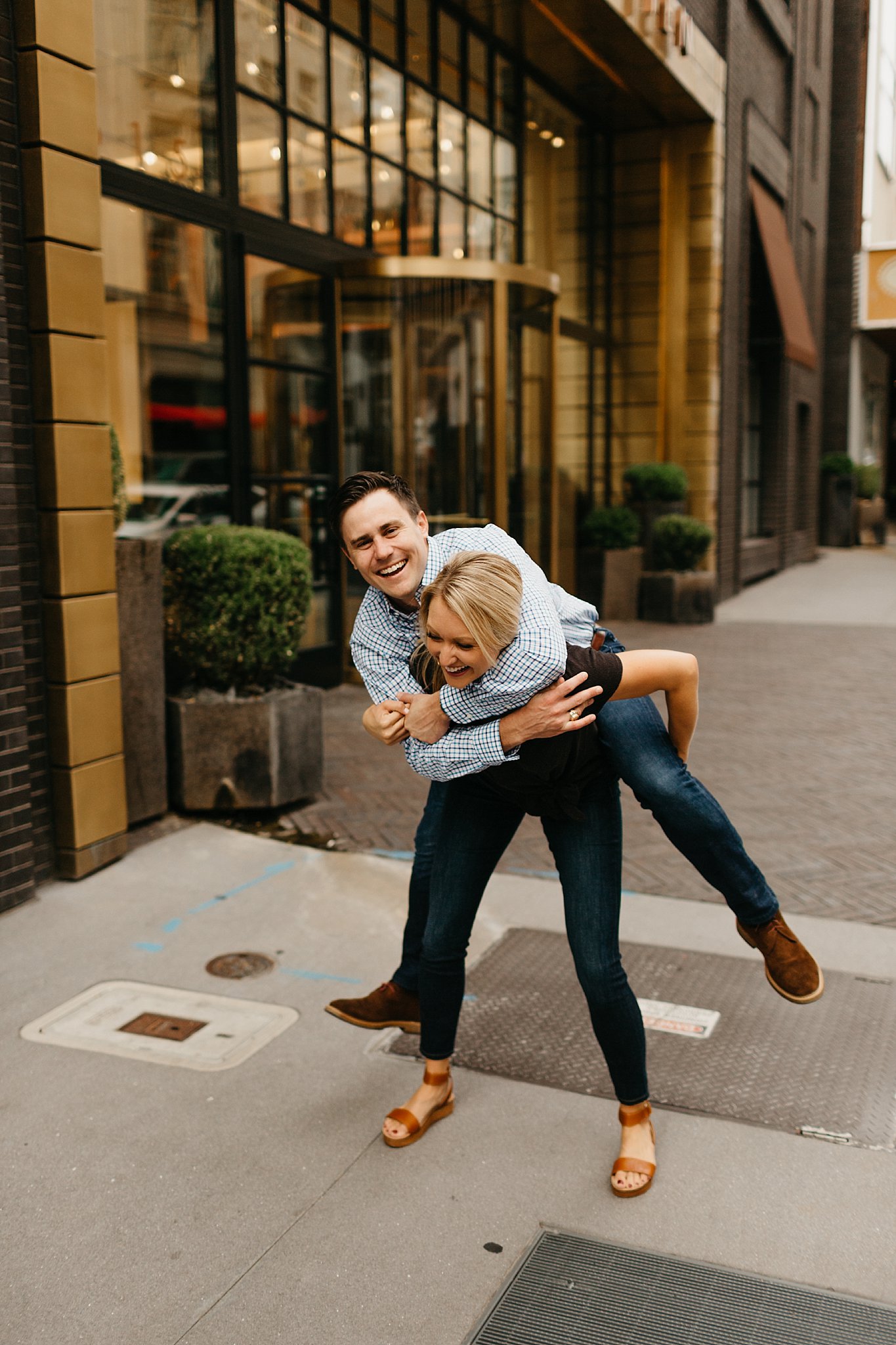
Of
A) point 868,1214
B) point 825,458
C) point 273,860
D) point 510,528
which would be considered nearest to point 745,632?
point 510,528

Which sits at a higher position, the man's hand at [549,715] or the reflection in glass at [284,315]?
the reflection in glass at [284,315]

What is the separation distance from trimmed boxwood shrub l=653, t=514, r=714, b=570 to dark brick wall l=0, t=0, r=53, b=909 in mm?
9702

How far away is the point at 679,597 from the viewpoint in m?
13.3

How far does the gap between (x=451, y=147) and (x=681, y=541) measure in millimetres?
4876

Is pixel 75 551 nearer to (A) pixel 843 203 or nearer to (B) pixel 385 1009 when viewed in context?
(B) pixel 385 1009

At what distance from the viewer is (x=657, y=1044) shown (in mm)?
3611

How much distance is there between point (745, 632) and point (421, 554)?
1058cm

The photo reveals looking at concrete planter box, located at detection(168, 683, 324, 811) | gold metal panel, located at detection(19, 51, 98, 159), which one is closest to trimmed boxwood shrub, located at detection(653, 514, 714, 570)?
concrete planter box, located at detection(168, 683, 324, 811)

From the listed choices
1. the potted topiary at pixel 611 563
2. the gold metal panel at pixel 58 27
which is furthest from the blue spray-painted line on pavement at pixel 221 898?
the potted topiary at pixel 611 563

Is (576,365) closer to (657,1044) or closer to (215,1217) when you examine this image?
(657,1044)

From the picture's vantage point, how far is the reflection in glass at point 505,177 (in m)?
12.0

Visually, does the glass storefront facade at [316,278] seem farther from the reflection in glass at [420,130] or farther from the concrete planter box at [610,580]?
the concrete planter box at [610,580]

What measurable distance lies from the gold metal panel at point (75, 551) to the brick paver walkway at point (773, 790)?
63.7 inches

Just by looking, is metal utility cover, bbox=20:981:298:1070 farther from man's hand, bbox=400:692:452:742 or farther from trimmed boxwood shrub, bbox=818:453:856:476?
trimmed boxwood shrub, bbox=818:453:856:476
